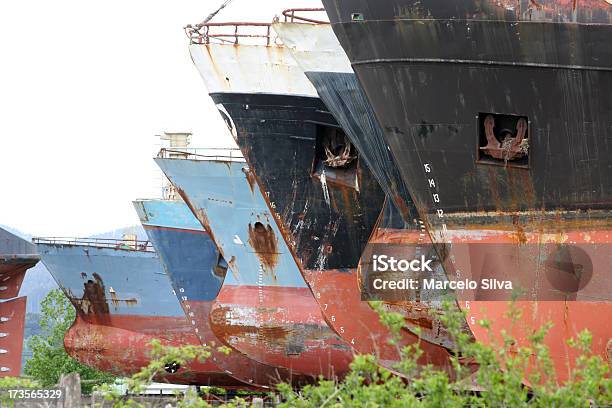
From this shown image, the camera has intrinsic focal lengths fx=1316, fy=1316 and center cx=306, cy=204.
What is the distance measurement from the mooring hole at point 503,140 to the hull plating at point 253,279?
231 inches

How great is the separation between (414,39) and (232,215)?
6797 millimetres

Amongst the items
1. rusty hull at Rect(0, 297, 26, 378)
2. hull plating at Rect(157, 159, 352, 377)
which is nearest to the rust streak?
hull plating at Rect(157, 159, 352, 377)

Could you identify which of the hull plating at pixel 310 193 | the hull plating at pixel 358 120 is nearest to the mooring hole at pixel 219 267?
A: the hull plating at pixel 310 193

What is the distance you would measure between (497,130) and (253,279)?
680cm

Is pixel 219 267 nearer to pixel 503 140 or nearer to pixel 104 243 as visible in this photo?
pixel 104 243

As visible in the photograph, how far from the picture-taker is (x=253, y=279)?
16.8 metres

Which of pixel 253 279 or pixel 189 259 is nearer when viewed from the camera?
pixel 253 279

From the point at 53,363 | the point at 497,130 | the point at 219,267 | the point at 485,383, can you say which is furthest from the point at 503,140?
the point at 53,363

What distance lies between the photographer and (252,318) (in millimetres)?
16641

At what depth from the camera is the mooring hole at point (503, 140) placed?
10266mm

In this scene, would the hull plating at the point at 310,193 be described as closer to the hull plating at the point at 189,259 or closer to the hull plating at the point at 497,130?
the hull plating at the point at 497,130

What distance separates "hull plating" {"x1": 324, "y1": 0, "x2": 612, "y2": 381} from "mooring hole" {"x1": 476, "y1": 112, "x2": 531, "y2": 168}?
0.03m

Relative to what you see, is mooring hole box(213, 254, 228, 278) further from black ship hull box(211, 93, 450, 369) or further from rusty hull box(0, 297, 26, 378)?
rusty hull box(0, 297, 26, 378)

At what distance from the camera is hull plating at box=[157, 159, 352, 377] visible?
16.2m
